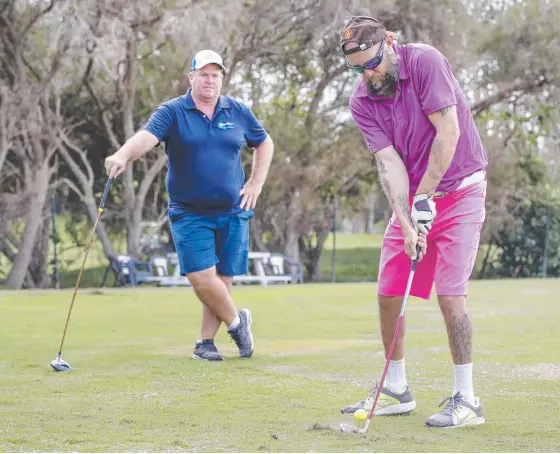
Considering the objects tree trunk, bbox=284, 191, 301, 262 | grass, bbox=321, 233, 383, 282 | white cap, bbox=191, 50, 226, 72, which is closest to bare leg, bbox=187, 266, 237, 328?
white cap, bbox=191, 50, 226, 72

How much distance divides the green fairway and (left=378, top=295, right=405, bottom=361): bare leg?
336mm

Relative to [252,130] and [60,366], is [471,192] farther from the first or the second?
[60,366]

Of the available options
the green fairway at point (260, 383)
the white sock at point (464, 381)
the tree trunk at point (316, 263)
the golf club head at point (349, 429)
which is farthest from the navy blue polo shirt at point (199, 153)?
the tree trunk at point (316, 263)

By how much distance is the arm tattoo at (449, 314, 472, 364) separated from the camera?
17.6 feet

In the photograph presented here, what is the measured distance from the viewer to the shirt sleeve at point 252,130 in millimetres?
8039

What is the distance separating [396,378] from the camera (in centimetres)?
566

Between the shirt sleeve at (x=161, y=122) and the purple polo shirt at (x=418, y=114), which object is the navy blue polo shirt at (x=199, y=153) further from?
the purple polo shirt at (x=418, y=114)

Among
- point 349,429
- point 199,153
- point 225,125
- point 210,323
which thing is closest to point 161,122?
point 199,153

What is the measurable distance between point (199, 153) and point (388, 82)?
2.60 m

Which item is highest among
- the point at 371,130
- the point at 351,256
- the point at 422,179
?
the point at 371,130

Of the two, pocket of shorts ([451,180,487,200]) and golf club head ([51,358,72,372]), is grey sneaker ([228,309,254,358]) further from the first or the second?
pocket of shorts ([451,180,487,200])

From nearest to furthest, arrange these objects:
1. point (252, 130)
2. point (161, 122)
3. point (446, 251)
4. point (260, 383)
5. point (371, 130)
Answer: point (446, 251) → point (371, 130) → point (260, 383) → point (161, 122) → point (252, 130)

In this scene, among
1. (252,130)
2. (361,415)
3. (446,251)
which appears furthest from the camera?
(252,130)

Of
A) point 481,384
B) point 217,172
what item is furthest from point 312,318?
point 481,384
